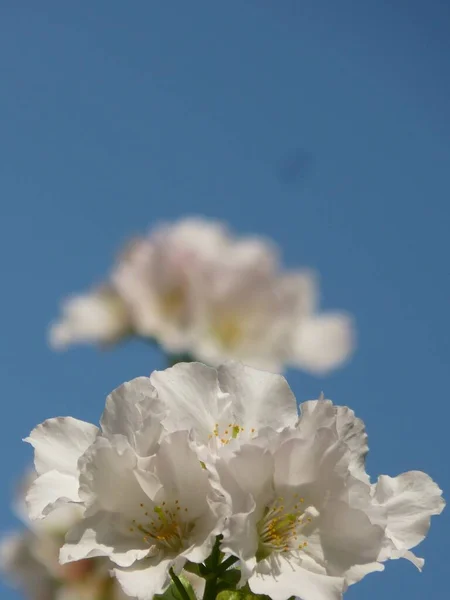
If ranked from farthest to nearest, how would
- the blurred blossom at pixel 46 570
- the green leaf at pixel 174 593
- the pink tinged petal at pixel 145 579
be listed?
the blurred blossom at pixel 46 570
the green leaf at pixel 174 593
the pink tinged petal at pixel 145 579

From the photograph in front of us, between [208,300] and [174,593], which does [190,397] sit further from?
[208,300]

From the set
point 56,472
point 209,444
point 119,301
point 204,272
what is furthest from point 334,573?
point 119,301

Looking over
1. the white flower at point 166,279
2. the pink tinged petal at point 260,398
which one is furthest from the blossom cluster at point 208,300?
the pink tinged petal at point 260,398

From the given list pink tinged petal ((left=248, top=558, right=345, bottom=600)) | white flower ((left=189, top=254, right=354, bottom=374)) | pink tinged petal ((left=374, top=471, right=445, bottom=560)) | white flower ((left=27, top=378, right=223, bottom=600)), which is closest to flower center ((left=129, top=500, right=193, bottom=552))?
white flower ((left=27, top=378, right=223, bottom=600))

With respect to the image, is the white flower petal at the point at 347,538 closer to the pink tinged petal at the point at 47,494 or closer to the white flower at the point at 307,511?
the white flower at the point at 307,511

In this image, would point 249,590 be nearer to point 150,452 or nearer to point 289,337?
point 150,452
